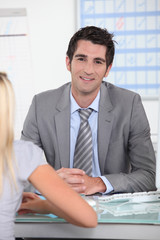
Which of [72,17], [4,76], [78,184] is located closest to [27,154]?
[4,76]

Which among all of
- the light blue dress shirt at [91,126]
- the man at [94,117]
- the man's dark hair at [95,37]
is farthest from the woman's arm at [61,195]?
the man's dark hair at [95,37]

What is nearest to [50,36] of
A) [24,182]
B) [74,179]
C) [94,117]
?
[94,117]

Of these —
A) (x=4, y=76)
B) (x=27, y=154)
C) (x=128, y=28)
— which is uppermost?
(x=128, y=28)

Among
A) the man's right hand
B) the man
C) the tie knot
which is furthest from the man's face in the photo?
the man's right hand

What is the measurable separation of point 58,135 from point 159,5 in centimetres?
194

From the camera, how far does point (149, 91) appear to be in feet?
11.4

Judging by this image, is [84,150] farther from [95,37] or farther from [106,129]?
[95,37]

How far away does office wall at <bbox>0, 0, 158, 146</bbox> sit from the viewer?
3375mm

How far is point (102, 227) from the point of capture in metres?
1.09

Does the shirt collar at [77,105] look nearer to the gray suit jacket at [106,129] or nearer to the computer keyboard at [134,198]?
the gray suit jacket at [106,129]

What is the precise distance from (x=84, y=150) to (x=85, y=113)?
0.24 meters

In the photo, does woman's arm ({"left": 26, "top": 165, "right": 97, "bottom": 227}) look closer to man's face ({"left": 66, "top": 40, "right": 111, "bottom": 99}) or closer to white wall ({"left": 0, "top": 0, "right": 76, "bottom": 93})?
man's face ({"left": 66, "top": 40, "right": 111, "bottom": 99})

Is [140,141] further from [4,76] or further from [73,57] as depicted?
[4,76]

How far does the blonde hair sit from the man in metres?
1.11
